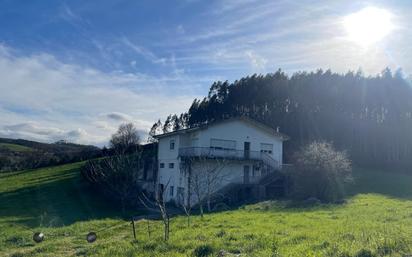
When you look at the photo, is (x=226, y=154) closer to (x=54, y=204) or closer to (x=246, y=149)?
(x=246, y=149)

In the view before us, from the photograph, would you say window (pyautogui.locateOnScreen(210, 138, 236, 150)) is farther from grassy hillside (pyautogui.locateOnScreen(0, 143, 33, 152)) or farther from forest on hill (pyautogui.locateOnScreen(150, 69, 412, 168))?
grassy hillside (pyautogui.locateOnScreen(0, 143, 33, 152))

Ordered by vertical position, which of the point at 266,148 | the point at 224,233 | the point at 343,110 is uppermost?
the point at 343,110

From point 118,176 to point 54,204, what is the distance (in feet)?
39.7

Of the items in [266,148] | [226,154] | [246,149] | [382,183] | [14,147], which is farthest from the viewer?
[14,147]

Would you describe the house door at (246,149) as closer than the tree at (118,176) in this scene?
No

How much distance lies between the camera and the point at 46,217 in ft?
90.6

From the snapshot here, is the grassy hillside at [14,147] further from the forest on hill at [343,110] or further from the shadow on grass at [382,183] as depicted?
the shadow on grass at [382,183]

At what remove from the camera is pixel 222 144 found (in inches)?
1457

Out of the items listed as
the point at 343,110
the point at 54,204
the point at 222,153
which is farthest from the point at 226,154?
the point at 343,110

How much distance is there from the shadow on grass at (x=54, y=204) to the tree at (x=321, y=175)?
1484 cm

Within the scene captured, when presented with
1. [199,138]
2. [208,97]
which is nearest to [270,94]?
[208,97]

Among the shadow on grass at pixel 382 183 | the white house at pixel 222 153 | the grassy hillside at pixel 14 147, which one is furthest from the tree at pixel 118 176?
the grassy hillside at pixel 14 147

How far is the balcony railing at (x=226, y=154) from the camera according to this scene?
35.0 metres

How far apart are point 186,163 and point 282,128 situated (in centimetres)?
2647
